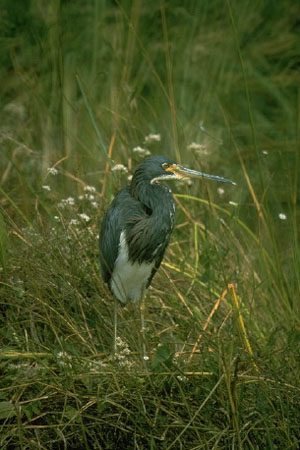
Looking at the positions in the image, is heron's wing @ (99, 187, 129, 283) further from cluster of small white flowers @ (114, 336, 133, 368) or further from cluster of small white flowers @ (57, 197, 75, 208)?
cluster of small white flowers @ (114, 336, 133, 368)

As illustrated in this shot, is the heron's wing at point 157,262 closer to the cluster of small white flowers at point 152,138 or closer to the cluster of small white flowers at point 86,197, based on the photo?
the cluster of small white flowers at point 86,197

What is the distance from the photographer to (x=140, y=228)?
4.37 m

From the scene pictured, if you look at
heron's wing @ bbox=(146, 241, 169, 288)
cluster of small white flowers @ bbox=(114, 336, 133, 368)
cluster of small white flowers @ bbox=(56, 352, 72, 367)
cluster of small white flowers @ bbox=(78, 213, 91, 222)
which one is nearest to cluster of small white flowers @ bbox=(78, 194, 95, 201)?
cluster of small white flowers @ bbox=(78, 213, 91, 222)

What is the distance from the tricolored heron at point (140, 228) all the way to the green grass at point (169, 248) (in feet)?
0.36

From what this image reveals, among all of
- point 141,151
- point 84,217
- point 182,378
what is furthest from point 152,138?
point 182,378

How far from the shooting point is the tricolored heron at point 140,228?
4328 mm

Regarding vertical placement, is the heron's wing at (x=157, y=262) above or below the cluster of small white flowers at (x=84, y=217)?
below

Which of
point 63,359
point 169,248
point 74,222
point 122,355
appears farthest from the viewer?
point 169,248

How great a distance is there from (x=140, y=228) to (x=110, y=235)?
138mm

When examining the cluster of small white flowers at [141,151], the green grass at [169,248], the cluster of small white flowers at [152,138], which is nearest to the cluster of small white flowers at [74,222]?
the green grass at [169,248]

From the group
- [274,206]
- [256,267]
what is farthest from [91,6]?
[256,267]

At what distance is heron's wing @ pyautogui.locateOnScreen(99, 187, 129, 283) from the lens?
14.1 feet

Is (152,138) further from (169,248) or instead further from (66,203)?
(66,203)

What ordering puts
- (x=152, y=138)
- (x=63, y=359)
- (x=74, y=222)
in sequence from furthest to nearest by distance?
(x=152, y=138) → (x=74, y=222) → (x=63, y=359)
